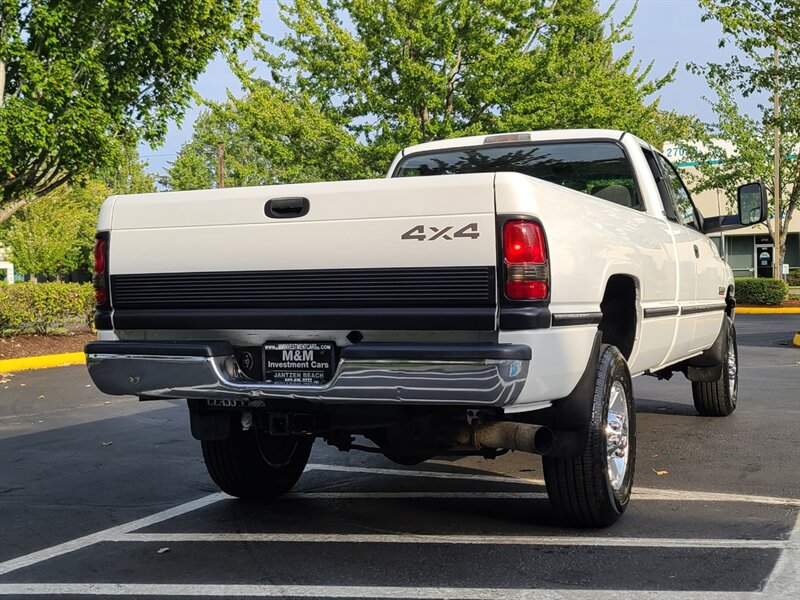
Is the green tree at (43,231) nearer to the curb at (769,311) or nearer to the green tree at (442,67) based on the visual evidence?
the green tree at (442,67)

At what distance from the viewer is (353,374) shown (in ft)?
12.9

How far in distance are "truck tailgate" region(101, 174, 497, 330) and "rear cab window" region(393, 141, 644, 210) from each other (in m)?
2.34

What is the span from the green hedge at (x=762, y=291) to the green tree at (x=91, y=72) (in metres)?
18.6

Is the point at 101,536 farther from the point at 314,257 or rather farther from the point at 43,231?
the point at 43,231

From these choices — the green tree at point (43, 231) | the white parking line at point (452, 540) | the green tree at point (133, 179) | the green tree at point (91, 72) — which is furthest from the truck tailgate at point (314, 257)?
the green tree at point (133, 179)

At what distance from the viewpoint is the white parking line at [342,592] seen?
11.8ft

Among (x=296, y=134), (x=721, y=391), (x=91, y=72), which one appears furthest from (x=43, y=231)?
(x=721, y=391)

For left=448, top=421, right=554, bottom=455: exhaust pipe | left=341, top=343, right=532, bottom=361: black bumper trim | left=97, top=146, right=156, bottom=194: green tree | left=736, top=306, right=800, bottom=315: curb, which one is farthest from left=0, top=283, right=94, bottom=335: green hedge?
left=97, top=146, right=156, bottom=194: green tree

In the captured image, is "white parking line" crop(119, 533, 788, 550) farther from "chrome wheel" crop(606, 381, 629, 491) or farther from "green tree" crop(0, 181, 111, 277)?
"green tree" crop(0, 181, 111, 277)

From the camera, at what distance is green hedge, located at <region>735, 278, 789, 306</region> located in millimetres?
28531

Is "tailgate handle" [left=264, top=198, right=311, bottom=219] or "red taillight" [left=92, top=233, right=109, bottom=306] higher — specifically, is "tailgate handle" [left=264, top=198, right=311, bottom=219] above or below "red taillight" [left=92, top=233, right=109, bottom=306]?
above

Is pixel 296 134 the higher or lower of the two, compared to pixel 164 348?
higher

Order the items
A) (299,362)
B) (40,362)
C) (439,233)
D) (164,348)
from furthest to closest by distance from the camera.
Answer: (40,362)
(164,348)
(299,362)
(439,233)

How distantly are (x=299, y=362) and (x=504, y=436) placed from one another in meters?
1.02
